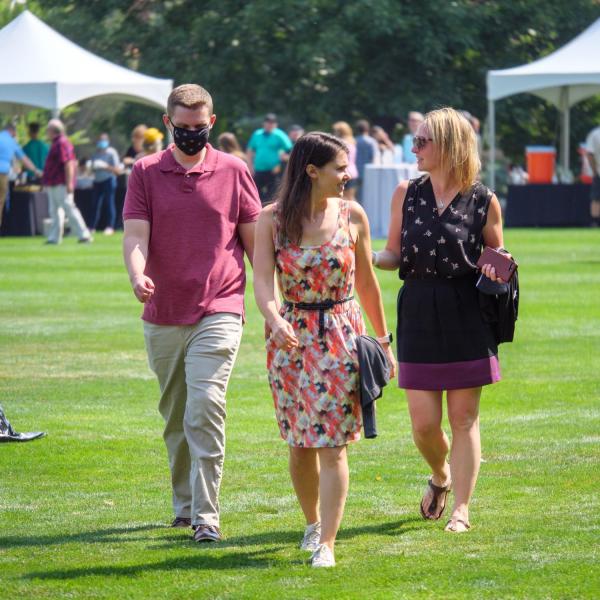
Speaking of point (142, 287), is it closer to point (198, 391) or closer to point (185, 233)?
point (185, 233)

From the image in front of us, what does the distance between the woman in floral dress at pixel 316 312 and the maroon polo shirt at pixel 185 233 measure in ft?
1.86

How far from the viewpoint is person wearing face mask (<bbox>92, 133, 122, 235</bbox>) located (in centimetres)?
3048

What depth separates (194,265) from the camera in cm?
685

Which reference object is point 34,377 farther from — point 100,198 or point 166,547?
point 100,198

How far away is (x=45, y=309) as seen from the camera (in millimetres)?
16719

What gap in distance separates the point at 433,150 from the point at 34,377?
19.3ft

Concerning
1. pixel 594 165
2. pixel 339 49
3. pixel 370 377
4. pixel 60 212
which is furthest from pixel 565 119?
pixel 370 377

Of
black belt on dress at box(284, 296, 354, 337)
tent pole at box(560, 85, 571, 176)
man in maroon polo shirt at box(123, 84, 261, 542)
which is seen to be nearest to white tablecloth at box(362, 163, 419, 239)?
tent pole at box(560, 85, 571, 176)

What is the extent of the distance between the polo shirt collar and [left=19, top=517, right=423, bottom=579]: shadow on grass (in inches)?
61.5

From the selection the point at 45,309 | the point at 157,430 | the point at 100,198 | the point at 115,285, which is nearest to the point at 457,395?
the point at 157,430

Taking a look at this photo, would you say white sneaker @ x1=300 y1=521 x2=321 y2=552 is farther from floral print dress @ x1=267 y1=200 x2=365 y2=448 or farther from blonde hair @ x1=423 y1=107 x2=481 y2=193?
blonde hair @ x1=423 y1=107 x2=481 y2=193

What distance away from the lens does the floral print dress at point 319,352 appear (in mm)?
6156

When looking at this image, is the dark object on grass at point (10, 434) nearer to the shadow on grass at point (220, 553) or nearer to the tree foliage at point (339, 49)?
the shadow on grass at point (220, 553)

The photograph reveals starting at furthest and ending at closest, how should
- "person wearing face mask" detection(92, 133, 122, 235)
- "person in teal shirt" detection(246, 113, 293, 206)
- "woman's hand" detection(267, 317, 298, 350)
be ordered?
"person in teal shirt" detection(246, 113, 293, 206), "person wearing face mask" detection(92, 133, 122, 235), "woman's hand" detection(267, 317, 298, 350)
